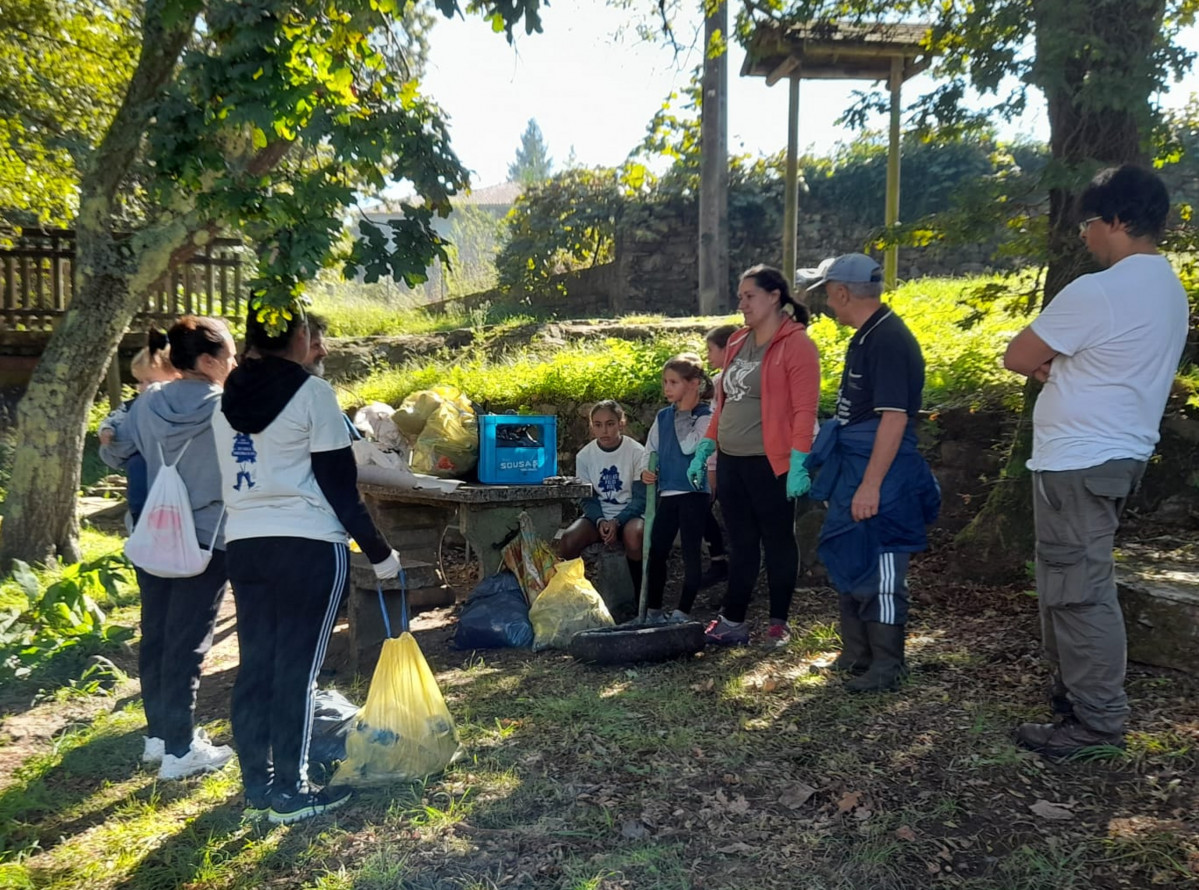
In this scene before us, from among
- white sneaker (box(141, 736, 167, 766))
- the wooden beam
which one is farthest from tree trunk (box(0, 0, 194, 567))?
the wooden beam

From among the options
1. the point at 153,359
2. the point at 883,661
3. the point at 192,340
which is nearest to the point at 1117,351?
the point at 883,661

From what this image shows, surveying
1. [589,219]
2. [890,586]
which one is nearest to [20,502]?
[890,586]

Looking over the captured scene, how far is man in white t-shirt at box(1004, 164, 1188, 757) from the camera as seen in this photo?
2881 millimetres

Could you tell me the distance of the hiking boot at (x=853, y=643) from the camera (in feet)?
12.6

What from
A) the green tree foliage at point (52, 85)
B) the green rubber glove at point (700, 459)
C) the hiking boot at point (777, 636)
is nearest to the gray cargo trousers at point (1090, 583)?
the hiking boot at point (777, 636)

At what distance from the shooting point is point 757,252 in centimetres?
1427

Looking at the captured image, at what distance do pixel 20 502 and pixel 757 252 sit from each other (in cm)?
1055

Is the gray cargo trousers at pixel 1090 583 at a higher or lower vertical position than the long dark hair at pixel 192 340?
lower

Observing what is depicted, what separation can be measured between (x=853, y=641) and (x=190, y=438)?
2745mm

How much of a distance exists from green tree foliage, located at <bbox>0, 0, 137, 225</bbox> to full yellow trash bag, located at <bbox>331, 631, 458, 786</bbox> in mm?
7545

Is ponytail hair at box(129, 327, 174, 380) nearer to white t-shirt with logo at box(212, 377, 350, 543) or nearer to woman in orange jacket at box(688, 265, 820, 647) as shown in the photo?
white t-shirt with logo at box(212, 377, 350, 543)

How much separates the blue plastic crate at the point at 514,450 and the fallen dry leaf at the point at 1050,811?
3455 mm

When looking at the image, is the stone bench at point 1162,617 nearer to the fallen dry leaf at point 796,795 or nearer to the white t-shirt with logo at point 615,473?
the fallen dry leaf at point 796,795

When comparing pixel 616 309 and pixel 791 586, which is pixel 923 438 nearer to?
pixel 791 586
